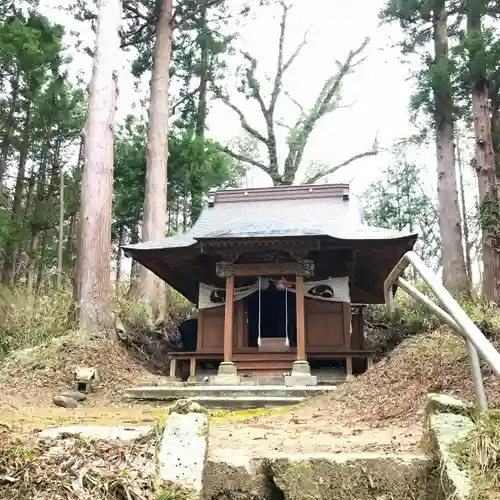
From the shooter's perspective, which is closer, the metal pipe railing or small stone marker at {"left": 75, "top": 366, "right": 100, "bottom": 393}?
the metal pipe railing

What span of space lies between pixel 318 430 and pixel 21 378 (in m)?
5.44

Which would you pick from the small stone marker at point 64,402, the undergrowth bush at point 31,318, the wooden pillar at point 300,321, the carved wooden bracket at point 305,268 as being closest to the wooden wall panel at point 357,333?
the wooden pillar at point 300,321

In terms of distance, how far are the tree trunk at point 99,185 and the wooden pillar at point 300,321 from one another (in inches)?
129

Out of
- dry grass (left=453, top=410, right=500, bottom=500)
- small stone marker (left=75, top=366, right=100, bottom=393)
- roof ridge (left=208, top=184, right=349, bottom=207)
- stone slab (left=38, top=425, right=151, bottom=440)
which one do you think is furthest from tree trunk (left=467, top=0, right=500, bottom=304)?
stone slab (left=38, top=425, right=151, bottom=440)

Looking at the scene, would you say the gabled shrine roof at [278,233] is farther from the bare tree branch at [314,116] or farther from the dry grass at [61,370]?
the bare tree branch at [314,116]

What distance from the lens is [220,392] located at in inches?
306

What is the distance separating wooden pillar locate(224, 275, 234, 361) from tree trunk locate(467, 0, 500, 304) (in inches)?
177

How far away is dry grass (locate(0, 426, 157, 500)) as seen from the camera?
2357 millimetres

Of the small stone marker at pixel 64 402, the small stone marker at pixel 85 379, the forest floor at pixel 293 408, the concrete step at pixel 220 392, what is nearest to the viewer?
the forest floor at pixel 293 408

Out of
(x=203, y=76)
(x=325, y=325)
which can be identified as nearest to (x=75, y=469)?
(x=325, y=325)

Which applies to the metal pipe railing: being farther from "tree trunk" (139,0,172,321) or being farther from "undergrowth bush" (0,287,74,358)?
"tree trunk" (139,0,172,321)

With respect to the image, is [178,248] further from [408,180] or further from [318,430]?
[408,180]

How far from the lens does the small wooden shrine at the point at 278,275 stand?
981cm

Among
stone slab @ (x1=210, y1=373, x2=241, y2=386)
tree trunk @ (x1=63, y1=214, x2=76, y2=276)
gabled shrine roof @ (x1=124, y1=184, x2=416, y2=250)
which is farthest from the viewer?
tree trunk @ (x1=63, y1=214, x2=76, y2=276)
